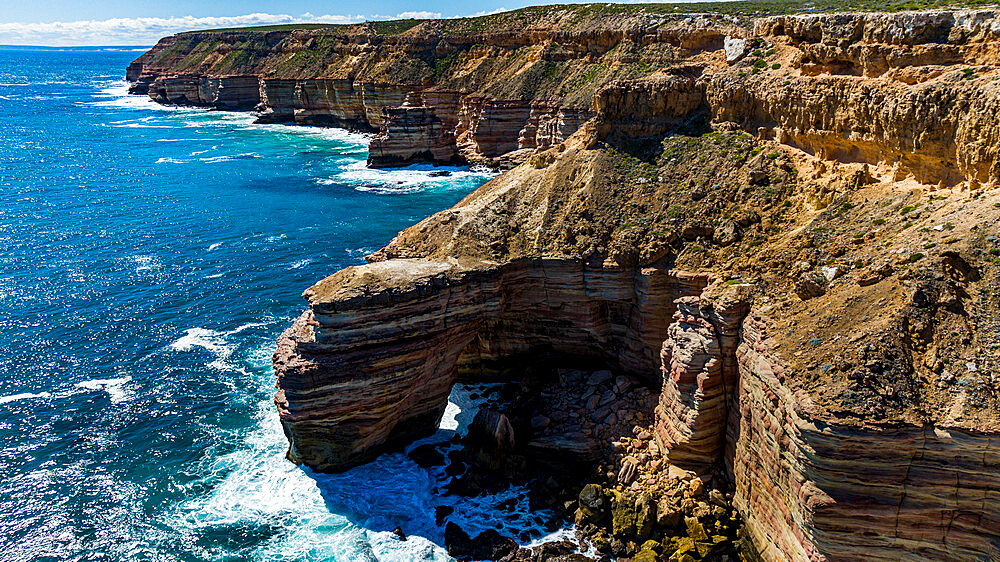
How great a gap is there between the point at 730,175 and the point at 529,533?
75.7 ft

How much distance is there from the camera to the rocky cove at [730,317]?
24.0 metres

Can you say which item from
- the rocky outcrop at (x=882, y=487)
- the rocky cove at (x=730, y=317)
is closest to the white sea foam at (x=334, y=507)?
the rocky cove at (x=730, y=317)

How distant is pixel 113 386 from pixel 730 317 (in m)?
38.5

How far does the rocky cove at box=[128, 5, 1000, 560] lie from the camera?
24.0 m

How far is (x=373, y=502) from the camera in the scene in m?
34.1

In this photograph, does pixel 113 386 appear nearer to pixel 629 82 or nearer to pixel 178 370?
pixel 178 370

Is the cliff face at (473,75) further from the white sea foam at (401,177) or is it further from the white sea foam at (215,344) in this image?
the white sea foam at (215,344)

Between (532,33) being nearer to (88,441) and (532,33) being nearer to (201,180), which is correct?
(201,180)

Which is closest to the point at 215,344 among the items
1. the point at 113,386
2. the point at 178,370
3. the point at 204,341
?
the point at 204,341

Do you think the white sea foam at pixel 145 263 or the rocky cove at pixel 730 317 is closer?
the rocky cove at pixel 730 317

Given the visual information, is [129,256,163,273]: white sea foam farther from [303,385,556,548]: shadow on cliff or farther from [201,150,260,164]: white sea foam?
[201,150,260,164]: white sea foam

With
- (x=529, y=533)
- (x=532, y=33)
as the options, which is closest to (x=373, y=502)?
(x=529, y=533)

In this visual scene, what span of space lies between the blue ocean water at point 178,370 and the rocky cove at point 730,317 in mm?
3403

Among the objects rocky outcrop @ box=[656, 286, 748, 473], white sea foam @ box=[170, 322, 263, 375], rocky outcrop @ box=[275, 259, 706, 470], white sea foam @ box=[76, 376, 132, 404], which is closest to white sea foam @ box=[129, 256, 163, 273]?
white sea foam @ box=[170, 322, 263, 375]
